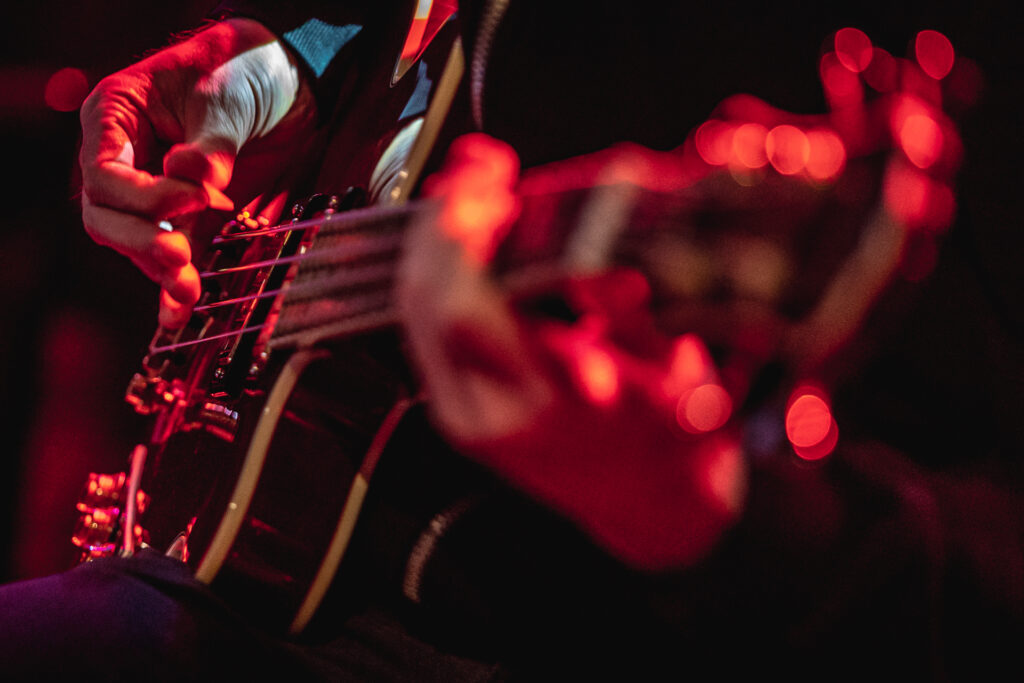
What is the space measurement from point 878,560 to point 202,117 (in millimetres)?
986

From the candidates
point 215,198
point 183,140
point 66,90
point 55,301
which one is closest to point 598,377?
point 215,198

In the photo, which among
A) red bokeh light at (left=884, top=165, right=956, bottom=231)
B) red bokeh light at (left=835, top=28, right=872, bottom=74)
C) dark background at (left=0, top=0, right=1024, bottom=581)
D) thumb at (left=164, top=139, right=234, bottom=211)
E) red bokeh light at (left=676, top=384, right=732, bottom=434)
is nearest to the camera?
red bokeh light at (left=884, top=165, right=956, bottom=231)

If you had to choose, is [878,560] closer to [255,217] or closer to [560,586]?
[560,586]

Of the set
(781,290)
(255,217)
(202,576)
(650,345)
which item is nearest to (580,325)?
(650,345)

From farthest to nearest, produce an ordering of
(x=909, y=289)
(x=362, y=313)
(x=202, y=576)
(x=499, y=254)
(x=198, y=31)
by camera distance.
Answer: (x=198, y=31) < (x=202, y=576) < (x=362, y=313) < (x=499, y=254) < (x=909, y=289)

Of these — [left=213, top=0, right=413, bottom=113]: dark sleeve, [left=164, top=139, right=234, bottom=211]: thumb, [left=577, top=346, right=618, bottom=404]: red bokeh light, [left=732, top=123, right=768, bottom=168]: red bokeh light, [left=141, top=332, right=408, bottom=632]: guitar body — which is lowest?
[left=141, top=332, right=408, bottom=632]: guitar body

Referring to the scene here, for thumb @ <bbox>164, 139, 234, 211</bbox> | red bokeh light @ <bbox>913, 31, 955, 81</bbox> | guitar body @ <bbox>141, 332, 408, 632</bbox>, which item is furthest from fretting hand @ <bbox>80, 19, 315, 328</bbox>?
red bokeh light @ <bbox>913, 31, 955, 81</bbox>

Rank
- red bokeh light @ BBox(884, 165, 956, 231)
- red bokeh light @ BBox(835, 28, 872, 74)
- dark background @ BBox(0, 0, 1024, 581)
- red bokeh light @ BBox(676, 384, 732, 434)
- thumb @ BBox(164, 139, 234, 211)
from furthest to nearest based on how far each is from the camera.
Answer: dark background @ BBox(0, 0, 1024, 581) < thumb @ BBox(164, 139, 234, 211) < red bokeh light @ BBox(835, 28, 872, 74) < red bokeh light @ BBox(676, 384, 732, 434) < red bokeh light @ BBox(884, 165, 956, 231)

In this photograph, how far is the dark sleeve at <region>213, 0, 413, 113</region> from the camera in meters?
1.03

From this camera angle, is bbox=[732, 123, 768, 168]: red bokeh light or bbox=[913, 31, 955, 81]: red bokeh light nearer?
bbox=[732, 123, 768, 168]: red bokeh light

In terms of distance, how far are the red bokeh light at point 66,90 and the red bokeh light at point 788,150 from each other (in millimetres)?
1838

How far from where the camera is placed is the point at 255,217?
1007 millimetres

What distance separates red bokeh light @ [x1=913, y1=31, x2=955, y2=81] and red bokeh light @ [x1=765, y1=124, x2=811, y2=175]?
34 centimetres

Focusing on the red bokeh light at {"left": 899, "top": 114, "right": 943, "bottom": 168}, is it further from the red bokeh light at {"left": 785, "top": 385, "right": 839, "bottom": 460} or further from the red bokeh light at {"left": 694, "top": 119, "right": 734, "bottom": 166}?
the red bokeh light at {"left": 785, "top": 385, "right": 839, "bottom": 460}
